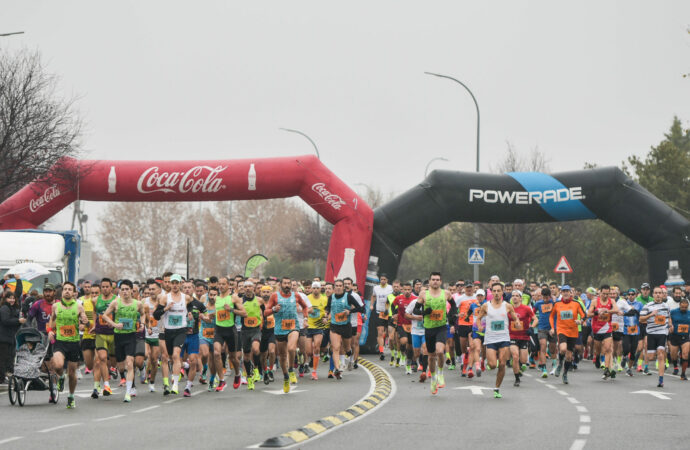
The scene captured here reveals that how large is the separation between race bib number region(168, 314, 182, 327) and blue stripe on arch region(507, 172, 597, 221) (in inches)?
497

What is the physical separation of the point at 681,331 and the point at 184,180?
1268cm

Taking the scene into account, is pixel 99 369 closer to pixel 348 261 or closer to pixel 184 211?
pixel 348 261

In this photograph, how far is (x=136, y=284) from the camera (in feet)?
79.7

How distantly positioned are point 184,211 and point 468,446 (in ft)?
298

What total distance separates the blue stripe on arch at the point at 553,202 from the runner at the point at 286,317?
9.89m

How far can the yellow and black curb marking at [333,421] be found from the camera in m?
11.4

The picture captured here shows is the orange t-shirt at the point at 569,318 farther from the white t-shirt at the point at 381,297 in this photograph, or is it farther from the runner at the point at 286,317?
the white t-shirt at the point at 381,297

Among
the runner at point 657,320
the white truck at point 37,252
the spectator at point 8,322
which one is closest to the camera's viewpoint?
the spectator at point 8,322

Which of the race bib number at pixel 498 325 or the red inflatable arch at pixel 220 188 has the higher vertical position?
the red inflatable arch at pixel 220 188

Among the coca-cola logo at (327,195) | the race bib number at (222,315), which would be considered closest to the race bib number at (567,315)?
the race bib number at (222,315)

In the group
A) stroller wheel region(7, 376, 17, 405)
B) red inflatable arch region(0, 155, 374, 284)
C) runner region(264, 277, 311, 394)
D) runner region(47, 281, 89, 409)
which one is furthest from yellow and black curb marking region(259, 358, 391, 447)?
red inflatable arch region(0, 155, 374, 284)

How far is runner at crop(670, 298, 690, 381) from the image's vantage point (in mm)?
23016

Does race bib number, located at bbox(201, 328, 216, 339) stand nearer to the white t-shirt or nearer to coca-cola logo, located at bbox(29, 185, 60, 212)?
the white t-shirt

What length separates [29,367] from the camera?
17.1 meters
